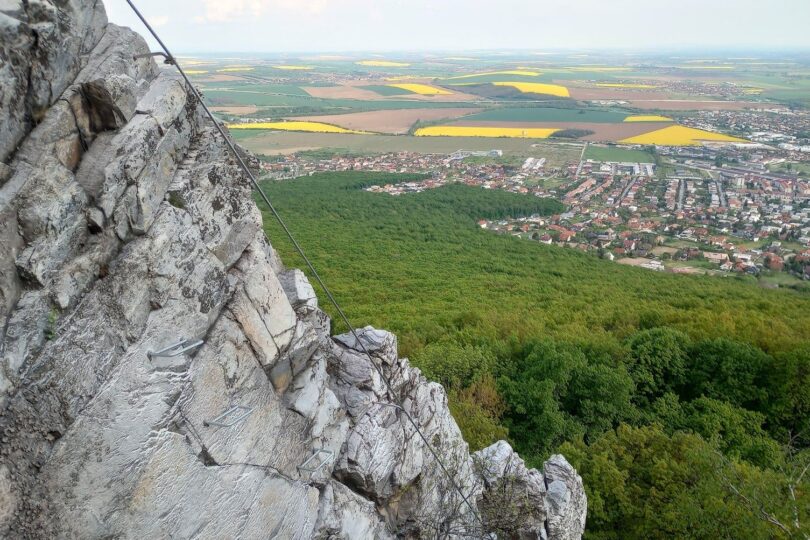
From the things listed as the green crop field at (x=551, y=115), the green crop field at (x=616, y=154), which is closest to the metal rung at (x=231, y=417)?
the green crop field at (x=616, y=154)

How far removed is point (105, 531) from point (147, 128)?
206 inches

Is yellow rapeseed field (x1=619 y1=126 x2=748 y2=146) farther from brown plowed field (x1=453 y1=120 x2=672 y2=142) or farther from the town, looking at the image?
the town

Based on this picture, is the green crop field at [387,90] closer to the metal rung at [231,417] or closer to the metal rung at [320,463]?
the metal rung at [320,463]

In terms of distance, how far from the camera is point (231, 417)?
7.27 metres

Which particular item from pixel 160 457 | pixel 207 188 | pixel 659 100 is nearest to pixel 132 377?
pixel 160 457

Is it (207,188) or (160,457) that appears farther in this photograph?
(207,188)

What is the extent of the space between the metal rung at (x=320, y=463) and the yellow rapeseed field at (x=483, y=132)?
110 metres

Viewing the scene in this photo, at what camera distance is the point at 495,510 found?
10594 mm

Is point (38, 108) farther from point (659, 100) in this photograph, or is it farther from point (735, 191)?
point (659, 100)

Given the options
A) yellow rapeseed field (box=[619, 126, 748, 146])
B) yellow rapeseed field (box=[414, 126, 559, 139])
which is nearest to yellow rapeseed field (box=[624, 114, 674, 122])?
yellow rapeseed field (box=[619, 126, 748, 146])

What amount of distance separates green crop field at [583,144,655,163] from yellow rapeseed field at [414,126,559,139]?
1479 cm

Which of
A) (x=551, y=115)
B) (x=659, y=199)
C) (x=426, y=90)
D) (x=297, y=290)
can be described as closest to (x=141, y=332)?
(x=297, y=290)

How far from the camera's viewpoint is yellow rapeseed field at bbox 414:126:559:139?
374ft

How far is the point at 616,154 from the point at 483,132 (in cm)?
3193
